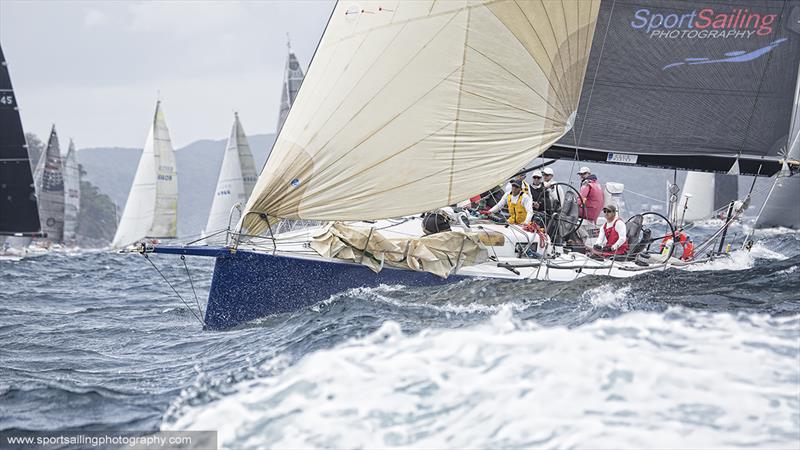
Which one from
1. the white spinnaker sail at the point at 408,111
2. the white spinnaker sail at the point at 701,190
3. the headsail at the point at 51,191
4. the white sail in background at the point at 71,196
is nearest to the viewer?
the white spinnaker sail at the point at 408,111

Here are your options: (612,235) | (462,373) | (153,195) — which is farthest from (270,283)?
(153,195)

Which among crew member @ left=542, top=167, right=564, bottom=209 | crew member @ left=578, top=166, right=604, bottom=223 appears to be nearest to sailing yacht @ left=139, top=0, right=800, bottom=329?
crew member @ left=542, top=167, right=564, bottom=209

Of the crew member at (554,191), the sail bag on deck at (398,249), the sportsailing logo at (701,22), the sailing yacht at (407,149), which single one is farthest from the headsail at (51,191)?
the sportsailing logo at (701,22)

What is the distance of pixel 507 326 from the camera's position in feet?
24.1

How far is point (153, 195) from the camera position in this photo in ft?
120

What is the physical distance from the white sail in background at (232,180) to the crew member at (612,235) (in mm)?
24693

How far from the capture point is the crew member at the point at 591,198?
1253 cm

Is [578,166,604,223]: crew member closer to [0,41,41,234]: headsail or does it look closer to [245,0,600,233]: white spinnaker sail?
[245,0,600,233]: white spinnaker sail

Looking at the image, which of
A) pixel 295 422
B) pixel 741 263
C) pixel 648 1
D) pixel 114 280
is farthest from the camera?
pixel 114 280

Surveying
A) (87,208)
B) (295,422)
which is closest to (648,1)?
(295,422)

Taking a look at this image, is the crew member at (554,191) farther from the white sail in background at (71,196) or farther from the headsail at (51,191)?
the white sail in background at (71,196)

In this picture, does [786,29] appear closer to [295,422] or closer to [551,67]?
[551,67]

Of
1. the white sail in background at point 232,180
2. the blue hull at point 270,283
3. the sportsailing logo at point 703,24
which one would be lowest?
the white sail in background at point 232,180

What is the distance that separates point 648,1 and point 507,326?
230 inches
